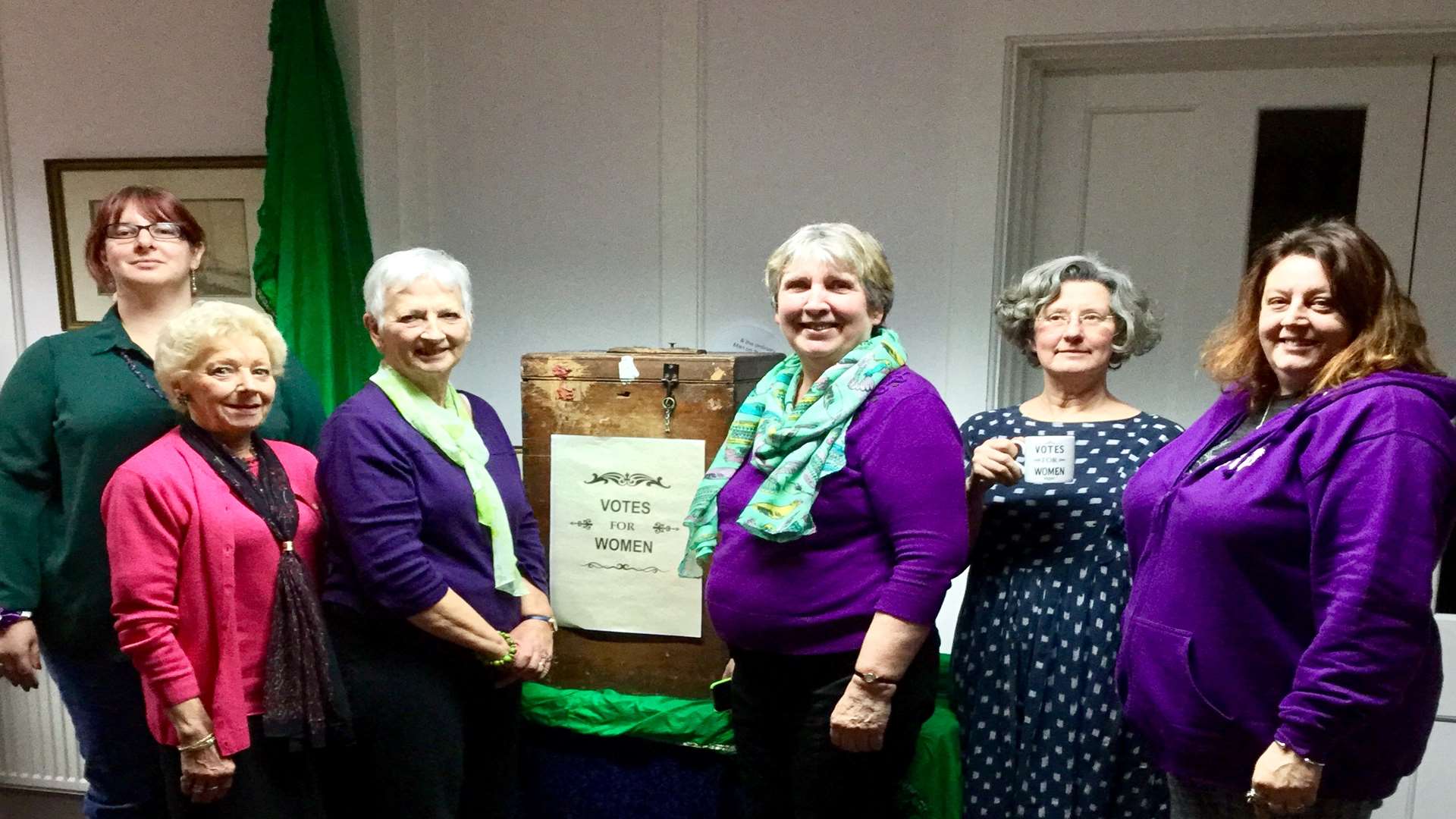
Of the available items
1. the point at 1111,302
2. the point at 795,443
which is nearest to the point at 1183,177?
the point at 1111,302

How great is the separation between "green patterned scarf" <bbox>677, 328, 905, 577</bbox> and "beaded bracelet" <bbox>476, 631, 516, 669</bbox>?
Result: 0.37 m

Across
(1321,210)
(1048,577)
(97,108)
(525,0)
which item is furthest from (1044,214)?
(97,108)

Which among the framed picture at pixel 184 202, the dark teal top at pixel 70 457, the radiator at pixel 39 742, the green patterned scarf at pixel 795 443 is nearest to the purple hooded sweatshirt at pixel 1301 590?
the green patterned scarf at pixel 795 443

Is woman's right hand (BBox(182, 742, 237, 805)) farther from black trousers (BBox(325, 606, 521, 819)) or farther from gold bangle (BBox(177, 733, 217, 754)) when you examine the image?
black trousers (BBox(325, 606, 521, 819))

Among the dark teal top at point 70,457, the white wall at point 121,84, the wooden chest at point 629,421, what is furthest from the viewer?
the white wall at point 121,84

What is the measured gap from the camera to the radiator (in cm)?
224

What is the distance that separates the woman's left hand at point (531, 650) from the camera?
1.44 m

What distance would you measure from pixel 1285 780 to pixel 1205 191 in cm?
146

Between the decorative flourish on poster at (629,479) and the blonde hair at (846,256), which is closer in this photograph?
the blonde hair at (846,256)

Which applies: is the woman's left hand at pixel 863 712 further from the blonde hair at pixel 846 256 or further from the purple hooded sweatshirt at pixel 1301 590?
the blonde hair at pixel 846 256

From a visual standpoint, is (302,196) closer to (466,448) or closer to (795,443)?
(466,448)

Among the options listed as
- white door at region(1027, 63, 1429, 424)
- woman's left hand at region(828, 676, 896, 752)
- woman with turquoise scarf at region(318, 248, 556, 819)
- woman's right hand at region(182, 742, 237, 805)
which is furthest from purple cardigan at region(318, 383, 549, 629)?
white door at region(1027, 63, 1429, 424)

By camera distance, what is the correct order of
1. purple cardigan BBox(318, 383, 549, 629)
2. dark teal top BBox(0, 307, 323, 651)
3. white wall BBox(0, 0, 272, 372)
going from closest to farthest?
purple cardigan BBox(318, 383, 549, 629), dark teal top BBox(0, 307, 323, 651), white wall BBox(0, 0, 272, 372)

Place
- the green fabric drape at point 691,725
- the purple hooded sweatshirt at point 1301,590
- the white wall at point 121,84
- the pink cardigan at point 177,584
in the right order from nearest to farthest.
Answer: the purple hooded sweatshirt at point 1301,590, the pink cardigan at point 177,584, the green fabric drape at point 691,725, the white wall at point 121,84
